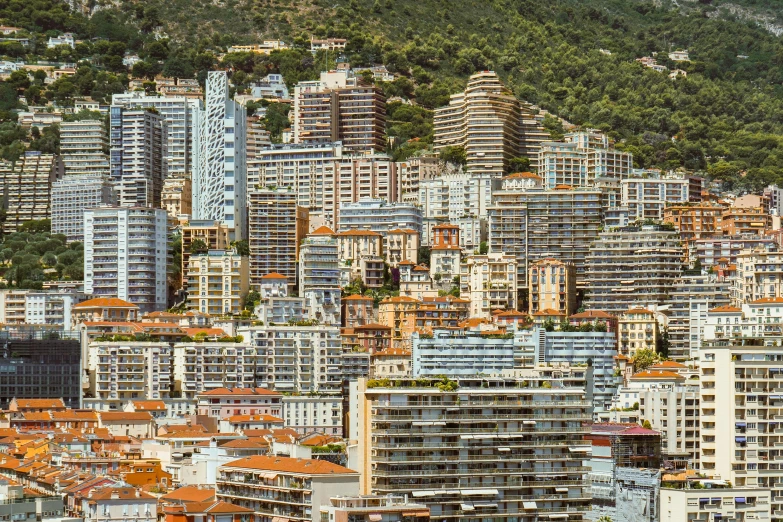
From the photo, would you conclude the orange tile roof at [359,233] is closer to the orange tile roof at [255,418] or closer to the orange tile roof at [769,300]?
the orange tile roof at [255,418]

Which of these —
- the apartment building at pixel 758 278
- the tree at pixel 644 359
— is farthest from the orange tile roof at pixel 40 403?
the apartment building at pixel 758 278

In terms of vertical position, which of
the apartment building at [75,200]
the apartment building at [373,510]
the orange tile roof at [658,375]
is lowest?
the apartment building at [373,510]

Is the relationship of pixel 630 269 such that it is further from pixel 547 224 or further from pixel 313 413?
pixel 313 413

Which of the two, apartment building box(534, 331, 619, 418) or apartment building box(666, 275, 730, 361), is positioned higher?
apartment building box(666, 275, 730, 361)

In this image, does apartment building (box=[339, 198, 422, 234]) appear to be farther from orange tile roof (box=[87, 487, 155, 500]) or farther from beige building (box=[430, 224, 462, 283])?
orange tile roof (box=[87, 487, 155, 500])

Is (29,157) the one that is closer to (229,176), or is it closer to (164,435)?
(229,176)

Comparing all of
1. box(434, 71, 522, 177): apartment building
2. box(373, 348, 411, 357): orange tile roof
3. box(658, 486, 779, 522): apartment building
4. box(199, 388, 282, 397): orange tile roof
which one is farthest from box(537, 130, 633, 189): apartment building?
box(658, 486, 779, 522): apartment building

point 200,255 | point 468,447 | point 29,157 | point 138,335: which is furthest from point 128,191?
point 468,447

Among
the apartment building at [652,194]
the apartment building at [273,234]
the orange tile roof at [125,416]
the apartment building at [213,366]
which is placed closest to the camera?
the orange tile roof at [125,416]
